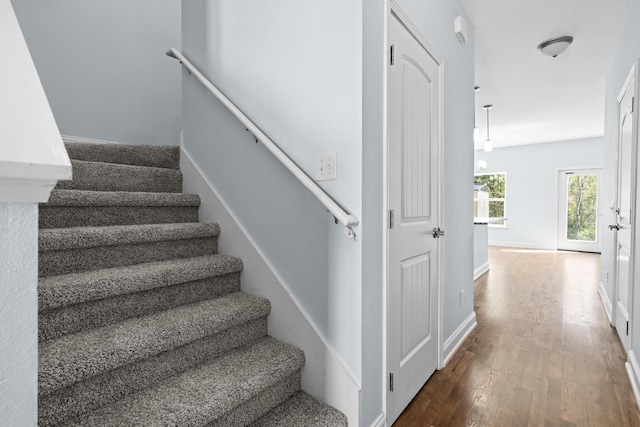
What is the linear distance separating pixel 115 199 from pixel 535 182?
8857mm

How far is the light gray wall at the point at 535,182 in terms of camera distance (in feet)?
25.3

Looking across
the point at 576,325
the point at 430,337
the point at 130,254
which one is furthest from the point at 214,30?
the point at 576,325

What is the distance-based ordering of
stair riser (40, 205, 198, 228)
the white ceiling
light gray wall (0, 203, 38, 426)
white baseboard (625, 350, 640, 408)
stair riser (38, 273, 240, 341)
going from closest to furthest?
light gray wall (0, 203, 38, 426) < stair riser (38, 273, 240, 341) < stair riser (40, 205, 198, 228) < white baseboard (625, 350, 640, 408) < the white ceiling

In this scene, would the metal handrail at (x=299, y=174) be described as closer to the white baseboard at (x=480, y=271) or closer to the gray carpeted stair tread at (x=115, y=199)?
the gray carpeted stair tread at (x=115, y=199)

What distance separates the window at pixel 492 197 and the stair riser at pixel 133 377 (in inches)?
328

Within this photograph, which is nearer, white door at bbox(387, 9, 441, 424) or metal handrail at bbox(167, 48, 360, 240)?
metal handrail at bbox(167, 48, 360, 240)

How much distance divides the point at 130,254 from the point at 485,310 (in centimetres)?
320

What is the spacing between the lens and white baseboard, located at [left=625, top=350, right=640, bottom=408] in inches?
75.6

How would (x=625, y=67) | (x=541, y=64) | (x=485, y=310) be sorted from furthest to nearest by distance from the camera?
(x=541, y=64) < (x=485, y=310) < (x=625, y=67)

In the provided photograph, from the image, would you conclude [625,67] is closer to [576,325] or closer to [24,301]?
[576,325]

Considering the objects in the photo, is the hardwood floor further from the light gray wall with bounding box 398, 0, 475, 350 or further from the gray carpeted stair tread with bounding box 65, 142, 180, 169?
the gray carpeted stair tread with bounding box 65, 142, 180, 169

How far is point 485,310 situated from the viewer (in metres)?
3.44

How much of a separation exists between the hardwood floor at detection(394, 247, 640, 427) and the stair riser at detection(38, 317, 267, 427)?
0.92 meters

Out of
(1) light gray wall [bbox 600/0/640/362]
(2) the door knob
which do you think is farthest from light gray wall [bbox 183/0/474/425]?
(1) light gray wall [bbox 600/0/640/362]
